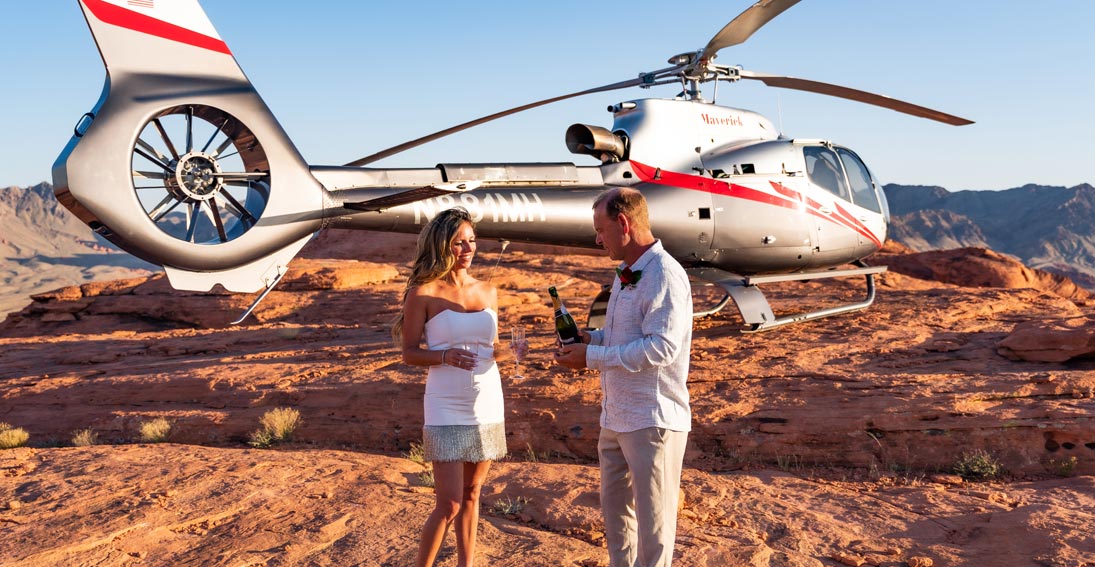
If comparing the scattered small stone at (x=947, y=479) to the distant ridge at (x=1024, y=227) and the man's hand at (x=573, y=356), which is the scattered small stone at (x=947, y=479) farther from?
the distant ridge at (x=1024, y=227)

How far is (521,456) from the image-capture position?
8.66 meters

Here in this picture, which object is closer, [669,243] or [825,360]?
[825,360]

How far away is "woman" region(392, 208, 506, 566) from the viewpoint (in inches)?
167

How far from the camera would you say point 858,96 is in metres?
10.8

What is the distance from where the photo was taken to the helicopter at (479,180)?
22.5 feet

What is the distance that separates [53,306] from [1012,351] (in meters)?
21.7

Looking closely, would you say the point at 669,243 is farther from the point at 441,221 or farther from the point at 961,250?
the point at 961,250

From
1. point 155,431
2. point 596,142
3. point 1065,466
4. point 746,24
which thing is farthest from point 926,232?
Answer: point 155,431

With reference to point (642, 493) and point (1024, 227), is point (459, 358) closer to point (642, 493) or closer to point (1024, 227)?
point (642, 493)

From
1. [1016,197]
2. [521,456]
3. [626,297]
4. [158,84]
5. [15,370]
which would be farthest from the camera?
[1016,197]

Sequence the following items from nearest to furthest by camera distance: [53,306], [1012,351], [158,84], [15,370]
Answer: [158,84], [1012,351], [15,370], [53,306]

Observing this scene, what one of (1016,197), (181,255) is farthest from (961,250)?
(1016,197)

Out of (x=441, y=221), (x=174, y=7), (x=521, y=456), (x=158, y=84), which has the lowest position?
(x=521, y=456)

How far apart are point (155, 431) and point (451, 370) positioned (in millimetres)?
6881
